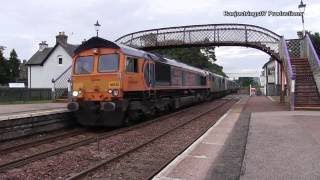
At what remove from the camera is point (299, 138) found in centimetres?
1235

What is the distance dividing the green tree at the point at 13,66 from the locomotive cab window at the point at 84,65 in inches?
2215

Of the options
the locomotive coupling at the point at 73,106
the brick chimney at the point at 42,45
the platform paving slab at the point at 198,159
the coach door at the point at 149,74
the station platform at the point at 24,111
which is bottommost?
the platform paving slab at the point at 198,159

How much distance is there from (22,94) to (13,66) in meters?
48.5

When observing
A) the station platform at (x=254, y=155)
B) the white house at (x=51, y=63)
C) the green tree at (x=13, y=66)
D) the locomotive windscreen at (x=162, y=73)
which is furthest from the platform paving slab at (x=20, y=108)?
the green tree at (x=13, y=66)

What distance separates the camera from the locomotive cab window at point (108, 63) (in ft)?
52.5

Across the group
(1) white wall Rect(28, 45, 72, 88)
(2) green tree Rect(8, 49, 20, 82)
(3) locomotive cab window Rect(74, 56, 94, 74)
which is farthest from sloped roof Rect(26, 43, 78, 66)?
(3) locomotive cab window Rect(74, 56, 94, 74)

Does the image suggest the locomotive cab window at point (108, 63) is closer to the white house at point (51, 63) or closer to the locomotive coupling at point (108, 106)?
the locomotive coupling at point (108, 106)

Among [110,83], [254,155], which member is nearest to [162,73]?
[110,83]

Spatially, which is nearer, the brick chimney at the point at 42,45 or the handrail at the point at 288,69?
the handrail at the point at 288,69

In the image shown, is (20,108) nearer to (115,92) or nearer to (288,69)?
(115,92)

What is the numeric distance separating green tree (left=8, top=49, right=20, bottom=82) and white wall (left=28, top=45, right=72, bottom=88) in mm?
20206

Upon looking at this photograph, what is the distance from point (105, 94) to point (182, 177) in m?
7.83

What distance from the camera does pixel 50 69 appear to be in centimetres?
4984

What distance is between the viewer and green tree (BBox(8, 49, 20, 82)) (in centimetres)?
7229
